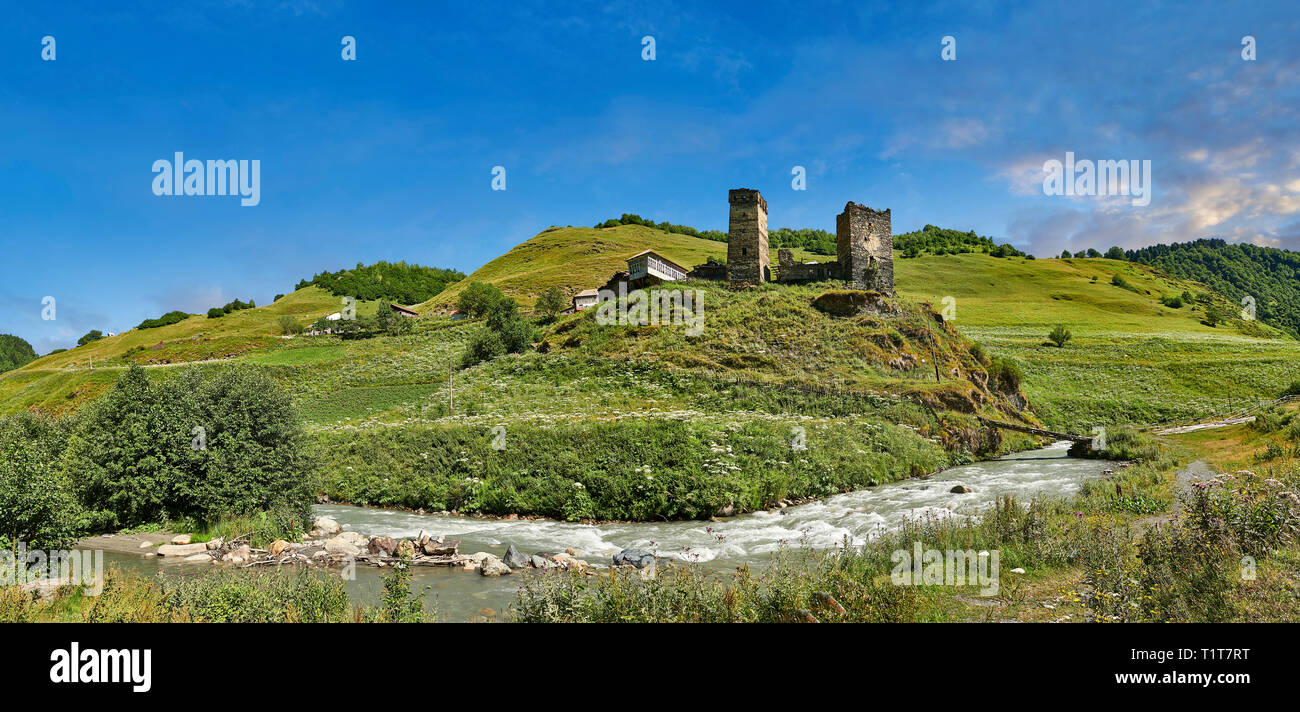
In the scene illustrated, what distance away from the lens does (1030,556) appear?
1225 cm

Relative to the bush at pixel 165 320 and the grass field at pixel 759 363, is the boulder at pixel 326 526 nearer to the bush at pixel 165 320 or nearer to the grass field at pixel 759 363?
the grass field at pixel 759 363

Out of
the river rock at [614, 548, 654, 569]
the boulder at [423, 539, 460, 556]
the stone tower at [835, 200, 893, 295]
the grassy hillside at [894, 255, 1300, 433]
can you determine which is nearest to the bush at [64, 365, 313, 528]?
→ the boulder at [423, 539, 460, 556]

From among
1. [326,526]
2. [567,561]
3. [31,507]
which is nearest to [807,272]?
[567,561]

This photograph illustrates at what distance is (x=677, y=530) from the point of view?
805 inches

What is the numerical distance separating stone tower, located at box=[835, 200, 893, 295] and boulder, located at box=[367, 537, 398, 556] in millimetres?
56119

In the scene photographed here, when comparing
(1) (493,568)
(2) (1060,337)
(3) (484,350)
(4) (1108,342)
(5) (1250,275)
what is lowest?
(1) (493,568)

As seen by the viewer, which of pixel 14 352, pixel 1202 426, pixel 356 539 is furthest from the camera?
pixel 14 352

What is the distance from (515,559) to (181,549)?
34.0 feet

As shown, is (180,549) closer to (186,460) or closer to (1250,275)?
(186,460)
